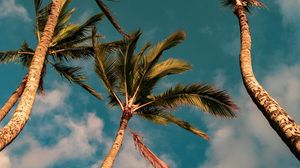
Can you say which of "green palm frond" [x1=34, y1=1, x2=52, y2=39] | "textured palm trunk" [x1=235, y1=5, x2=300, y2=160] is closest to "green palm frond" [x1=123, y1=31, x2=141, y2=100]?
"green palm frond" [x1=34, y1=1, x2=52, y2=39]

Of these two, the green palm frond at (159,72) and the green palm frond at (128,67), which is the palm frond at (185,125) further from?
the green palm frond at (128,67)

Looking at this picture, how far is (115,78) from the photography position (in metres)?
14.6

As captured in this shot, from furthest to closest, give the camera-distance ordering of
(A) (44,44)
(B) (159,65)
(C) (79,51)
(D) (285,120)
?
1. (C) (79,51)
2. (B) (159,65)
3. (A) (44,44)
4. (D) (285,120)

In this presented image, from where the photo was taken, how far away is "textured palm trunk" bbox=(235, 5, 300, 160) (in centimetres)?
574

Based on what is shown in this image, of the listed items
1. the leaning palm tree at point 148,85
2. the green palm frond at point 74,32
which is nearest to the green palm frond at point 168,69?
the leaning palm tree at point 148,85

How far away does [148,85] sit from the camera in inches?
577

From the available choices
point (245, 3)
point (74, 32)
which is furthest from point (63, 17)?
point (245, 3)

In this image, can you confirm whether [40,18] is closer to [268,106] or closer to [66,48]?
[66,48]

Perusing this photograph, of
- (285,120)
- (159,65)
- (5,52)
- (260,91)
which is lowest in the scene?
(285,120)

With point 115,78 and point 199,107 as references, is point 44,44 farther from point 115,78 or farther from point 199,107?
point 199,107

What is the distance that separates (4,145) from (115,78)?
24.2ft

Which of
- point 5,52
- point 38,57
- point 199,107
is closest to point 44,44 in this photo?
point 38,57

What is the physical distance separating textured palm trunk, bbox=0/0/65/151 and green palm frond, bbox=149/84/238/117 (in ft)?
16.5

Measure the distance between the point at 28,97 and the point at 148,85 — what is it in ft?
21.3
